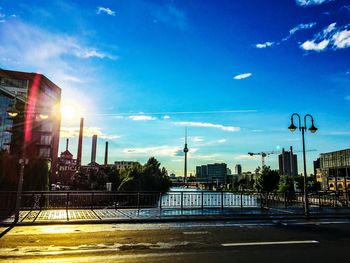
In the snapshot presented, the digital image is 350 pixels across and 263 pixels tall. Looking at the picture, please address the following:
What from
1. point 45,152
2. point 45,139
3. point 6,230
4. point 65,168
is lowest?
point 6,230

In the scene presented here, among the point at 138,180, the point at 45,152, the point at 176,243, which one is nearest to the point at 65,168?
the point at 45,152

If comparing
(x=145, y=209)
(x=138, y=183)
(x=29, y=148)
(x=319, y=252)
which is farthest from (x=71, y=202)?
(x=29, y=148)

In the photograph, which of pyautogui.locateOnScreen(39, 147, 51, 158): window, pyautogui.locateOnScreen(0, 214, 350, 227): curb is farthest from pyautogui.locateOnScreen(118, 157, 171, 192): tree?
pyautogui.locateOnScreen(0, 214, 350, 227): curb

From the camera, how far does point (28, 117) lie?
6556 cm

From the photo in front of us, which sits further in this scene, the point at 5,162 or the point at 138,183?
the point at 138,183

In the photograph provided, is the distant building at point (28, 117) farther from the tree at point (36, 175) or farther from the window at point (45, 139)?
the tree at point (36, 175)

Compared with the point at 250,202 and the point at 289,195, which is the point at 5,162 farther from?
the point at 289,195

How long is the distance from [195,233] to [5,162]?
71.1 ft

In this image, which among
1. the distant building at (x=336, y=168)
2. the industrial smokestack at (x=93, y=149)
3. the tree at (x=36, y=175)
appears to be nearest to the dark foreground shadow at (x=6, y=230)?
the tree at (x=36, y=175)

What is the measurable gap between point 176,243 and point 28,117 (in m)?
62.8

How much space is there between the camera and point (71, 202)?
21.1 m

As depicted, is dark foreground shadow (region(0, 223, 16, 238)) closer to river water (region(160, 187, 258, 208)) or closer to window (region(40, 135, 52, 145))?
river water (region(160, 187, 258, 208))

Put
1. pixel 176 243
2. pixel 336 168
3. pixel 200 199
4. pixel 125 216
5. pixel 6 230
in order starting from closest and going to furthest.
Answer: pixel 176 243
pixel 6 230
pixel 125 216
pixel 200 199
pixel 336 168

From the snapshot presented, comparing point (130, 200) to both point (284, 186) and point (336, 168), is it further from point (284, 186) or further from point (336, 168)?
point (336, 168)
